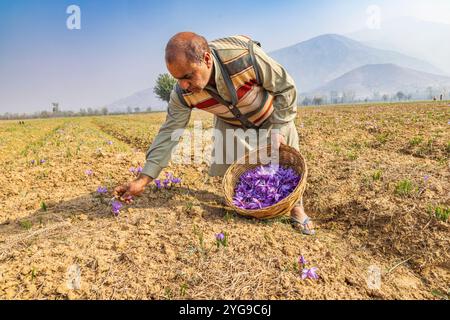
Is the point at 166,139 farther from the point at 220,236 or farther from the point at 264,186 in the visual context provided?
the point at 220,236

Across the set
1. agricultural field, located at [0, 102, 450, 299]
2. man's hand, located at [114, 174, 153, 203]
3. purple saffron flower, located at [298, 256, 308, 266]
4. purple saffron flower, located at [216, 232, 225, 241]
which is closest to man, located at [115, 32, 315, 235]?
man's hand, located at [114, 174, 153, 203]

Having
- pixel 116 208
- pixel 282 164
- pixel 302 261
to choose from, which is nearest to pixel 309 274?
pixel 302 261

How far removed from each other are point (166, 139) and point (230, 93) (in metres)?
0.89

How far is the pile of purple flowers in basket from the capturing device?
12.1 ft

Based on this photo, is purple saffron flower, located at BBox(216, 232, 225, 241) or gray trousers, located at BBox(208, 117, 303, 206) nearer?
purple saffron flower, located at BBox(216, 232, 225, 241)

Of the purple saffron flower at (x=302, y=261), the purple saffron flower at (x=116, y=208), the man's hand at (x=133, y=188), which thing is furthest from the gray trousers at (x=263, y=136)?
the purple saffron flower at (x=116, y=208)

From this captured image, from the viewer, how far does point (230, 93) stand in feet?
11.3

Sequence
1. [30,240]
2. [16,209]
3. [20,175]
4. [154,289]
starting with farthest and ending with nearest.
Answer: [20,175], [16,209], [30,240], [154,289]

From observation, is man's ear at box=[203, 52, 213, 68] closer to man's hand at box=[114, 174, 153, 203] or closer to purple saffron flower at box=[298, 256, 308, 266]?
man's hand at box=[114, 174, 153, 203]

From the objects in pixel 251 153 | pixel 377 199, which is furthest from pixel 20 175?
pixel 377 199

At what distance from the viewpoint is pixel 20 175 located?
5.88 m

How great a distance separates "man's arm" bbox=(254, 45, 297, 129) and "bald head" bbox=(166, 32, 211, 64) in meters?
0.72
